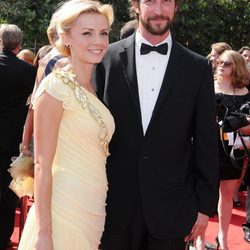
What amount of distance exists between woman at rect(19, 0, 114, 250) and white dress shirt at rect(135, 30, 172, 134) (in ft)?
0.96

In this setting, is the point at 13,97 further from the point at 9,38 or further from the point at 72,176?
the point at 72,176

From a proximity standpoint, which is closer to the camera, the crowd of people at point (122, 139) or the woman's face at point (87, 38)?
the crowd of people at point (122, 139)

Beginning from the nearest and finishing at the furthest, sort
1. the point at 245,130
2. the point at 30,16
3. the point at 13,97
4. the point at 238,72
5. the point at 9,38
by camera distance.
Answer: the point at 245,130 → the point at 13,97 → the point at 9,38 → the point at 238,72 → the point at 30,16

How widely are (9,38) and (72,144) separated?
3116 mm

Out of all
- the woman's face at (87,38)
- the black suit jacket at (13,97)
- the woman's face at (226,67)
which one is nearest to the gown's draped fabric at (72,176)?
the woman's face at (87,38)

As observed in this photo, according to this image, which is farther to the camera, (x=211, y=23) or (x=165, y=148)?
(x=211, y=23)

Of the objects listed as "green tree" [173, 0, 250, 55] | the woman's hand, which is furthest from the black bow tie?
"green tree" [173, 0, 250, 55]

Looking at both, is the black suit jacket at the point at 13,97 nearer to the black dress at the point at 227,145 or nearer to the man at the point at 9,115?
the man at the point at 9,115

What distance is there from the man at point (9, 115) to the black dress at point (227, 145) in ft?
6.02

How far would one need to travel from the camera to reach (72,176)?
2.68 meters

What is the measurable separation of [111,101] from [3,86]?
93.5 inches

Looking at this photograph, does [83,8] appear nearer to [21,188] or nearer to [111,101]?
[111,101]

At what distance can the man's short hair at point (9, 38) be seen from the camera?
5.41 metres

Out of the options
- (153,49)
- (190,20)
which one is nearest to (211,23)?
(190,20)
